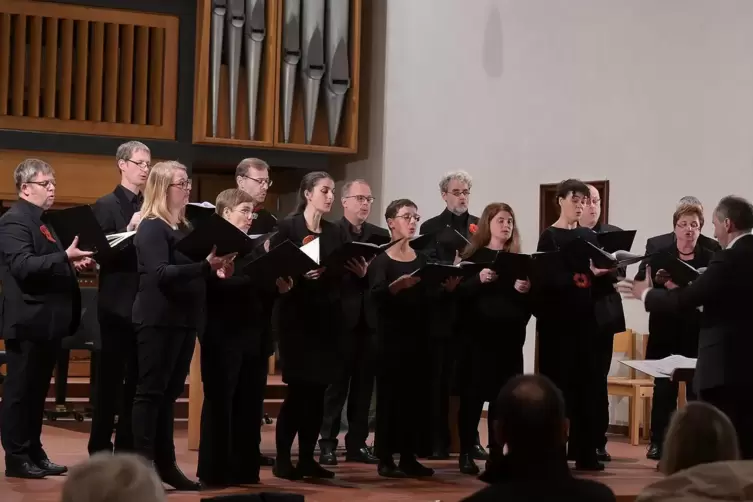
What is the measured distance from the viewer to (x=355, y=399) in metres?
6.30

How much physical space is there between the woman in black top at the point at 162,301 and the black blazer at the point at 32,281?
55 centimetres

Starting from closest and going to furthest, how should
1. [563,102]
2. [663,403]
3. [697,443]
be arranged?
1. [697,443]
2. [663,403]
3. [563,102]

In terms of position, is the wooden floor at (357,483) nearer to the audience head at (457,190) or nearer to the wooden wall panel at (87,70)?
the audience head at (457,190)

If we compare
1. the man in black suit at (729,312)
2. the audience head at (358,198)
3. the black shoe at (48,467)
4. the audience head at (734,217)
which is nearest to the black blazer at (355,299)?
the audience head at (358,198)

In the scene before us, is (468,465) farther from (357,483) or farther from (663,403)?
(663,403)

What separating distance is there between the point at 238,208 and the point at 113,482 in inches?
130

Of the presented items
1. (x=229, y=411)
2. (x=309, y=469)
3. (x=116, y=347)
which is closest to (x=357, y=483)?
(x=309, y=469)

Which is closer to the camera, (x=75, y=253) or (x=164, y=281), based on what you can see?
(x=164, y=281)

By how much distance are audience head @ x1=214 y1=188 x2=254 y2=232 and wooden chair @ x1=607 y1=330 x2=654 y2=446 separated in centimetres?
337

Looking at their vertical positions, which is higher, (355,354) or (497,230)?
(497,230)

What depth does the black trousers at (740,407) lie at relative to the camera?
14.9 ft

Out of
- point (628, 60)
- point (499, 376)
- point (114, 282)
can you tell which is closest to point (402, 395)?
point (499, 376)

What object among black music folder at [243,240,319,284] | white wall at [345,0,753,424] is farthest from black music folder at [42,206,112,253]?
white wall at [345,0,753,424]

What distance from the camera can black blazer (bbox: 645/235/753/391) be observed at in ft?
15.0
